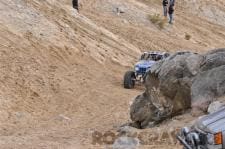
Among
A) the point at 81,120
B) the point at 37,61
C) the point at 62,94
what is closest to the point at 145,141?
the point at 81,120

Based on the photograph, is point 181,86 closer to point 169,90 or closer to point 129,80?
point 169,90

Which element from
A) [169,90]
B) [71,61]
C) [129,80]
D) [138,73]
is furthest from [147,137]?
[71,61]

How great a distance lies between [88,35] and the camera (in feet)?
82.7

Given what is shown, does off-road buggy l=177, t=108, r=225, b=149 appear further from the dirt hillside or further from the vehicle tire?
the vehicle tire

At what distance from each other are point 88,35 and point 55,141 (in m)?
13.5

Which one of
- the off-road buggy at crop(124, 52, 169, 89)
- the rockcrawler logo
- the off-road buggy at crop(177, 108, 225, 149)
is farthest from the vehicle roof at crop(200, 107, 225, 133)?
the off-road buggy at crop(124, 52, 169, 89)

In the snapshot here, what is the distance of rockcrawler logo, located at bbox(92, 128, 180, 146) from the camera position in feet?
35.7

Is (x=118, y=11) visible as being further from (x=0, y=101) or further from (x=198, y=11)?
(x=0, y=101)

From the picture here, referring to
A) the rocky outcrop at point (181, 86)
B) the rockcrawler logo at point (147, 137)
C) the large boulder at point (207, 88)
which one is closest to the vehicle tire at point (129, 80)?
the rocky outcrop at point (181, 86)

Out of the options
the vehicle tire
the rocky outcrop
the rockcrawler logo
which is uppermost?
the rocky outcrop

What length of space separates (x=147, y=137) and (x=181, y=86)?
4.99 feet

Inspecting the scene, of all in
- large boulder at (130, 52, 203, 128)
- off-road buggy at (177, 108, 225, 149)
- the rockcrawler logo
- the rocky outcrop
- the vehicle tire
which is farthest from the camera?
the vehicle tire

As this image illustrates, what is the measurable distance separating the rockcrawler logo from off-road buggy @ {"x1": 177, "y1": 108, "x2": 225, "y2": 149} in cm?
271

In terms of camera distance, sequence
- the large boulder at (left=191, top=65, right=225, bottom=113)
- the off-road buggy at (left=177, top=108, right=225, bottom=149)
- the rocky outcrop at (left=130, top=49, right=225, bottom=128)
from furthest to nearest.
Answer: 1. the rocky outcrop at (left=130, top=49, right=225, bottom=128)
2. the large boulder at (left=191, top=65, right=225, bottom=113)
3. the off-road buggy at (left=177, top=108, right=225, bottom=149)
